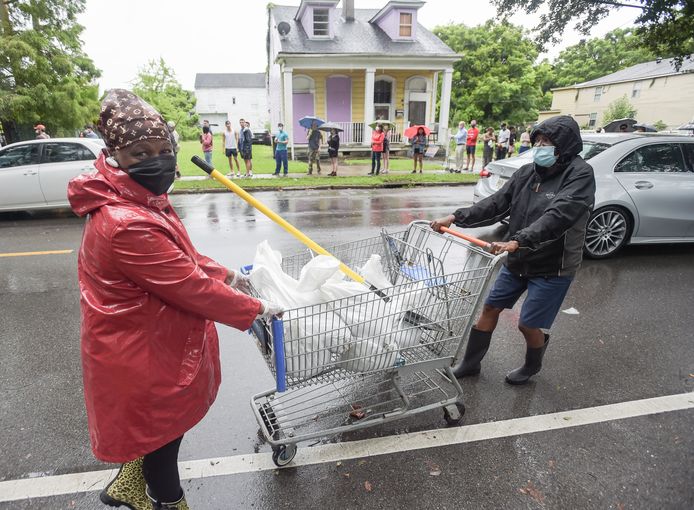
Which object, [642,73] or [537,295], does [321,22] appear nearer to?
[537,295]

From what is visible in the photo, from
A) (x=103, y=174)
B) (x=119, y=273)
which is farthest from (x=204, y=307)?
(x=103, y=174)

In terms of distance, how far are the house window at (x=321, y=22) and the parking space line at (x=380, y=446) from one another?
22224 millimetres

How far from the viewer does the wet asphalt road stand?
7.66 feet

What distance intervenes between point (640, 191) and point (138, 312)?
6856 millimetres

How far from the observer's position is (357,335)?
92.8 inches

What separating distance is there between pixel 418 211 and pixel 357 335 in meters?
7.40

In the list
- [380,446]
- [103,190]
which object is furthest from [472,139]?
[103,190]

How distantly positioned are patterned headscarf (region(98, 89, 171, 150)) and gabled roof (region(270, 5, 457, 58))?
19.5m

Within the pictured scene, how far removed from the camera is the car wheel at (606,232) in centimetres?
613

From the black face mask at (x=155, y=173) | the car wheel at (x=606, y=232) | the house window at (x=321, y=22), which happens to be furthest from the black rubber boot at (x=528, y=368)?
the house window at (x=321, y=22)

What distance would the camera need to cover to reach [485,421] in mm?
2928

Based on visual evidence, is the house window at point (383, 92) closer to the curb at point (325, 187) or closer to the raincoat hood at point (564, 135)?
the curb at point (325, 187)

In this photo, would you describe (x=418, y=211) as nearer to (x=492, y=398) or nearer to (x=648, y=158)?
(x=648, y=158)

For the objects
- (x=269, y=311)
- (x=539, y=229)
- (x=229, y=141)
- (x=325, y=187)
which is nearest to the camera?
(x=269, y=311)
